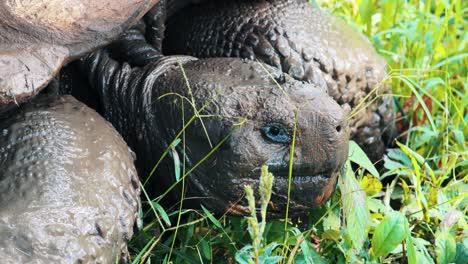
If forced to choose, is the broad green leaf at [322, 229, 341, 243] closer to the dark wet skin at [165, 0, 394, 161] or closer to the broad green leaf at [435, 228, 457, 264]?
the broad green leaf at [435, 228, 457, 264]

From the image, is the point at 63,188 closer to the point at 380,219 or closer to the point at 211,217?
the point at 211,217

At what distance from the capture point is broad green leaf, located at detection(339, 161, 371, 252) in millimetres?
1721

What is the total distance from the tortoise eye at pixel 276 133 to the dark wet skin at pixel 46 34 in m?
0.32

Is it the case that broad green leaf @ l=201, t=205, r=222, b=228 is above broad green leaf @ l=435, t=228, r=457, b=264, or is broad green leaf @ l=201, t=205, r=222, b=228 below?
above

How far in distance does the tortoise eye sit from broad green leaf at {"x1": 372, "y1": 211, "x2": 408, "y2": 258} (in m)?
0.25

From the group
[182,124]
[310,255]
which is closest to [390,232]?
[310,255]

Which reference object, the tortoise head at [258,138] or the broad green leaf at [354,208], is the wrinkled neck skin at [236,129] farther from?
the broad green leaf at [354,208]

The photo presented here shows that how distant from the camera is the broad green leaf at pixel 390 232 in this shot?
1.63 meters

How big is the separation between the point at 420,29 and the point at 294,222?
1020 millimetres

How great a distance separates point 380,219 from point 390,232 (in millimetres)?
282

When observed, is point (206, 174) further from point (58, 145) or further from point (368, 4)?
point (368, 4)

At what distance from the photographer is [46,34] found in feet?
4.92

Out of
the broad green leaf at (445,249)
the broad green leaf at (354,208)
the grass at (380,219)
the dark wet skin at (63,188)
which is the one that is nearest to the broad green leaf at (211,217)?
the grass at (380,219)

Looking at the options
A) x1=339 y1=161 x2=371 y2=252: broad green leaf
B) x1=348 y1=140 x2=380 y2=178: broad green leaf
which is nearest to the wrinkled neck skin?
x1=339 y1=161 x2=371 y2=252: broad green leaf
